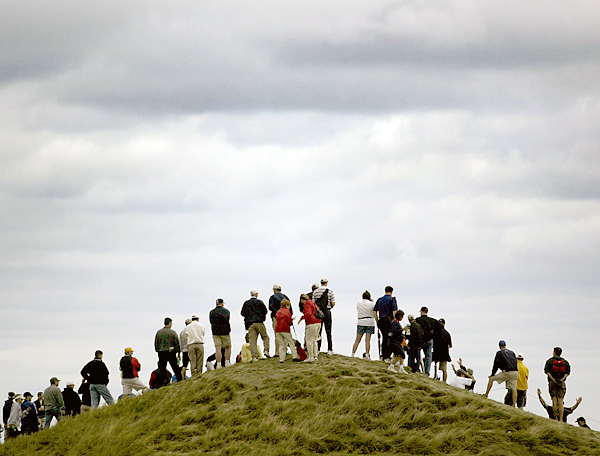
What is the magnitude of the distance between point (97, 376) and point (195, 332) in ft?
13.5

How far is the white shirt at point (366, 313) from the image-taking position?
31513 mm

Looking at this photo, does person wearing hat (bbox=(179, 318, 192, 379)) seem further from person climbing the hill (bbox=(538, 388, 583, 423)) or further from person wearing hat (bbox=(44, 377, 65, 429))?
person climbing the hill (bbox=(538, 388, 583, 423))

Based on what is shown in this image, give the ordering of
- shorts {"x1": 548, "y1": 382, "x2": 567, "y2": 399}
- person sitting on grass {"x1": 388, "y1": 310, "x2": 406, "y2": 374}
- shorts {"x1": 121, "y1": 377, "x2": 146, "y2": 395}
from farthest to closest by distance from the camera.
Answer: shorts {"x1": 121, "y1": 377, "x2": 146, "y2": 395}
shorts {"x1": 548, "y1": 382, "x2": 567, "y2": 399}
person sitting on grass {"x1": 388, "y1": 310, "x2": 406, "y2": 374}

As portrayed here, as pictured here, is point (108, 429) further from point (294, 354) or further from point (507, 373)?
point (507, 373)

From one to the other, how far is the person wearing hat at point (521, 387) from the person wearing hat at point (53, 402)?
17717 mm

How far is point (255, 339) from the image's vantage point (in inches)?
1286

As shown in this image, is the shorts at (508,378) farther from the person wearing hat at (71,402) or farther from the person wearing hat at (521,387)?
the person wearing hat at (71,402)

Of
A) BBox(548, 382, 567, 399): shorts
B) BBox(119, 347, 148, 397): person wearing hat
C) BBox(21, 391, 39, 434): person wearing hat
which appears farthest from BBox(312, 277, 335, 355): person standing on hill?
BBox(21, 391, 39, 434): person wearing hat

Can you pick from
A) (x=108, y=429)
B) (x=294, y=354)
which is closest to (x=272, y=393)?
(x=294, y=354)

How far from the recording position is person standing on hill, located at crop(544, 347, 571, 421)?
99.5ft

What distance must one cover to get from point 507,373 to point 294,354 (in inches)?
326

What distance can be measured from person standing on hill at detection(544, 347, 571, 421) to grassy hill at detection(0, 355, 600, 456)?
5.43 ft

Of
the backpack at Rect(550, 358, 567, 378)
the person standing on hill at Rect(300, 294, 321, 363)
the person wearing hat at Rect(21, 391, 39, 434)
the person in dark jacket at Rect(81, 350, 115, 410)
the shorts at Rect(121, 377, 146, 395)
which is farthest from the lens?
the person wearing hat at Rect(21, 391, 39, 434)

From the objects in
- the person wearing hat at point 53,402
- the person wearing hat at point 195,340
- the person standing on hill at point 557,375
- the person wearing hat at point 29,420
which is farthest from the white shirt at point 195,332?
the person standing on hill at point 557,375
